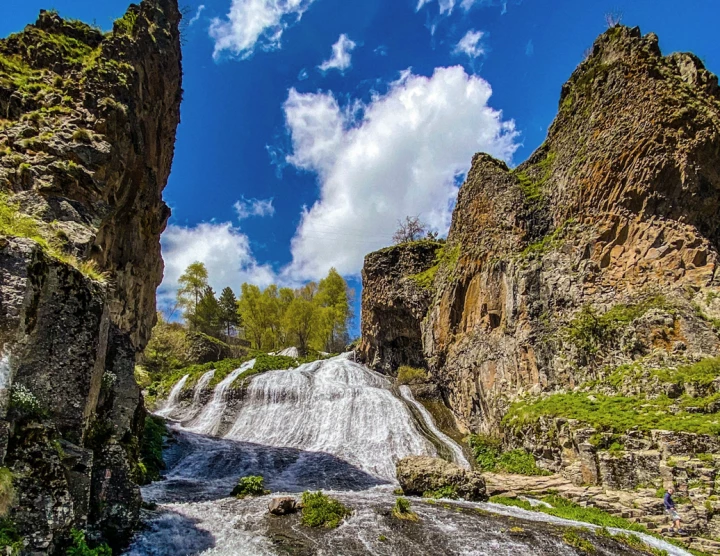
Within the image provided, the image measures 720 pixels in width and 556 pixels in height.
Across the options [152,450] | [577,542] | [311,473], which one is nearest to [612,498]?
[577,542]

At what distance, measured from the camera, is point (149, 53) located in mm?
24328

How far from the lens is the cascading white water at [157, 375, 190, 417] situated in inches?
1256

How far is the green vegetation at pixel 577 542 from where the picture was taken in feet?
33.3

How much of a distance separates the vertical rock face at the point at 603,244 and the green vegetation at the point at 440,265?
9.47 feet

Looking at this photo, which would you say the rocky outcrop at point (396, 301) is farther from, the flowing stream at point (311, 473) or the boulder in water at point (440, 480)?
the boulder in water at point (440, 480)

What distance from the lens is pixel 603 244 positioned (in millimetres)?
22000

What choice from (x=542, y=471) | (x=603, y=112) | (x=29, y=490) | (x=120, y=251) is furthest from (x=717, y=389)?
(x=120, y=251)

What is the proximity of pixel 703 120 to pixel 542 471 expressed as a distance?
19227 millimetres

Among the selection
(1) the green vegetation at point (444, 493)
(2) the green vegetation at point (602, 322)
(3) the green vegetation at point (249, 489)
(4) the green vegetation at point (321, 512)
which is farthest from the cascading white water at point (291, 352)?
(4) the green vegetation at point (321, 512)

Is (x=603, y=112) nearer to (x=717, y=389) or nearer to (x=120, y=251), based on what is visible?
(x=717, y=389)

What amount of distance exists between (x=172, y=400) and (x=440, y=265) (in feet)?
83.1

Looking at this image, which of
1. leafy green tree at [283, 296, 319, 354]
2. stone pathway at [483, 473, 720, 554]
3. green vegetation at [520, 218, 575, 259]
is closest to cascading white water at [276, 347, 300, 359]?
leafy green tree at [283, 296, 319, 354]

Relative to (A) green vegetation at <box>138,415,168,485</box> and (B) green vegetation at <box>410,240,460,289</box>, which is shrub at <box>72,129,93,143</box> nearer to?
(A) green vegetation at <box>138,415,168,485</box>

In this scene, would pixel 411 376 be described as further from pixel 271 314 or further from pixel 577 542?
pixel 271 314
